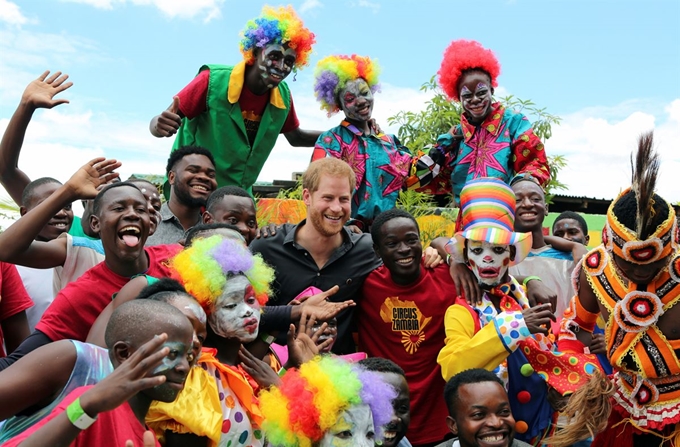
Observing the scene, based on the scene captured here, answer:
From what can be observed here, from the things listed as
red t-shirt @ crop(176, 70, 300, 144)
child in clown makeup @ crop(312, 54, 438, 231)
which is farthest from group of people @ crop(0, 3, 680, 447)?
child in clown makeup @ crop(312, 54, 438, 231)

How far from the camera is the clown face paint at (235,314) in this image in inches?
142

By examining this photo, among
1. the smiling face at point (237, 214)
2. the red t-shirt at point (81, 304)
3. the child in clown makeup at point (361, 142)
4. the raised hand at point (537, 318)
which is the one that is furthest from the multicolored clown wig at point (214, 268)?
the child in clown makeup at point (361, 142)

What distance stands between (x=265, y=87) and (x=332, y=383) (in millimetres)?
3614

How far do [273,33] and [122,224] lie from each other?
297 centimetres

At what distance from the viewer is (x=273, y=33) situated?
250 inches

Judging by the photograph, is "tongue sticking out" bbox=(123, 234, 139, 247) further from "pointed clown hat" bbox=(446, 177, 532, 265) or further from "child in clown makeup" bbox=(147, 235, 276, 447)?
"pointed clown hat" bbox=(446, 177, 532, 265)

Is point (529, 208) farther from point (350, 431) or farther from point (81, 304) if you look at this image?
point (81, 304)

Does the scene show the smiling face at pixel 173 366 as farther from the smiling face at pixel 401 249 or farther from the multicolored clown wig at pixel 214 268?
the smiling face at pixel 401 249

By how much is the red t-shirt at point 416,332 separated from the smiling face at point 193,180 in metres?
1.66

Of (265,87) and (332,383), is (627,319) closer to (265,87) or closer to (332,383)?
(332,383)

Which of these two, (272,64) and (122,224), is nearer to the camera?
(122,224)

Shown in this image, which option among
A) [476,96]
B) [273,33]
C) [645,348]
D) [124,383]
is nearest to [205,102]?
[273,33]

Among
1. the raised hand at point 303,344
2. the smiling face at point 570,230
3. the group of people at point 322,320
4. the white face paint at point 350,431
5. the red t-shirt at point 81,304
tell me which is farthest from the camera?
the smiling face at point 570,230

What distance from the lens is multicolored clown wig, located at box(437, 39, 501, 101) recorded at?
6.45 meters
